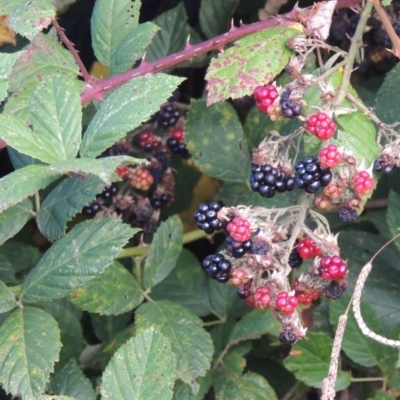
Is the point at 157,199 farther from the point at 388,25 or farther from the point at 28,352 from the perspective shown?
the point at 388,25

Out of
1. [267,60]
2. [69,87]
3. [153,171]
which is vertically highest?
[69,87]

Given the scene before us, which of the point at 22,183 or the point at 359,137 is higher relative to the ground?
the point at 22,183

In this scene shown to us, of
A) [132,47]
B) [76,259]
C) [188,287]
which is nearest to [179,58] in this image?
[132,47]

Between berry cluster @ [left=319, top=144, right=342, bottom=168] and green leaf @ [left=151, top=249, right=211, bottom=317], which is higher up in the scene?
berry cluster @ [left=319, top=144, right=342, bottom=168]

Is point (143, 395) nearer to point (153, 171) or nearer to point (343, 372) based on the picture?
point (343, 372)

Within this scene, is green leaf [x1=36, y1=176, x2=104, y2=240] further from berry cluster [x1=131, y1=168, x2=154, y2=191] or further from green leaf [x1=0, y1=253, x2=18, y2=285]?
berry cluster [x1=131, y1=168, x2=154, y2=191]

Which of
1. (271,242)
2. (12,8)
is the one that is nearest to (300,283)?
(271,242)

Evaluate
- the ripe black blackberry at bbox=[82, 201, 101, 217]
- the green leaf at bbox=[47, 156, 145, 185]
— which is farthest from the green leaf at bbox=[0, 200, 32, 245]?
the green leaf at bbox=[47, 156, 145, 185]
